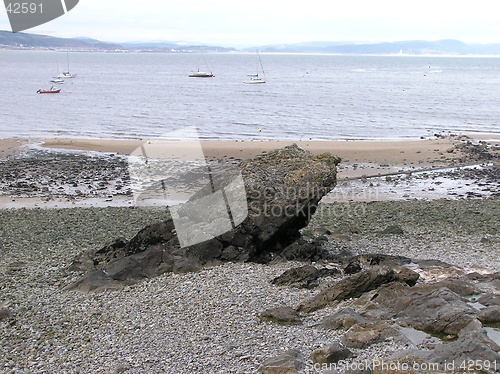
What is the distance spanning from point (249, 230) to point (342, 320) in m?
4.73

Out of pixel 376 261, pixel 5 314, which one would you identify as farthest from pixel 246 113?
pixel 5 314

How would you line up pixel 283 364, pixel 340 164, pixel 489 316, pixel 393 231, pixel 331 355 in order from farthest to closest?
pixel 340 164 < pixel 393 231 < pixel 489 316 < pixel 331 355 < pixel 283 364

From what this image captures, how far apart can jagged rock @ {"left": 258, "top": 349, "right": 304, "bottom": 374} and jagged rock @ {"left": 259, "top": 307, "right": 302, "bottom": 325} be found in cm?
147

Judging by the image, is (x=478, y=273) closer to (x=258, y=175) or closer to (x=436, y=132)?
(x=258, y=175)

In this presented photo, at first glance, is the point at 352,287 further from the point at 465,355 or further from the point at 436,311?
the point at 465,355

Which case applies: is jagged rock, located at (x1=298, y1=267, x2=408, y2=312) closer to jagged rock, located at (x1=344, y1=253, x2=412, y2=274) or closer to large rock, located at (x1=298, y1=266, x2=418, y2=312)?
large rock, located at (x1=298, y1=266, x2=418, y2=312)

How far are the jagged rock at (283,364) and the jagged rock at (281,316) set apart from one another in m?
1.47

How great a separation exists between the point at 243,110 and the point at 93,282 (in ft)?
177

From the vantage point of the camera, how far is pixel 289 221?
1475cm

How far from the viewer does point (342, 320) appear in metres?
10.2

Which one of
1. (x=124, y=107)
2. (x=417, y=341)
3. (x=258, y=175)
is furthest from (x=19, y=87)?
(x=417, y=341)

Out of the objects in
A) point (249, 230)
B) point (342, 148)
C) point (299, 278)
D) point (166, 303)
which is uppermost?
point (249, 230)

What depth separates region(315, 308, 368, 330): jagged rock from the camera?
1008 cm

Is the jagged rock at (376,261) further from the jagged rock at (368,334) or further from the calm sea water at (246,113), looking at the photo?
the calm sea water at (246,113)
